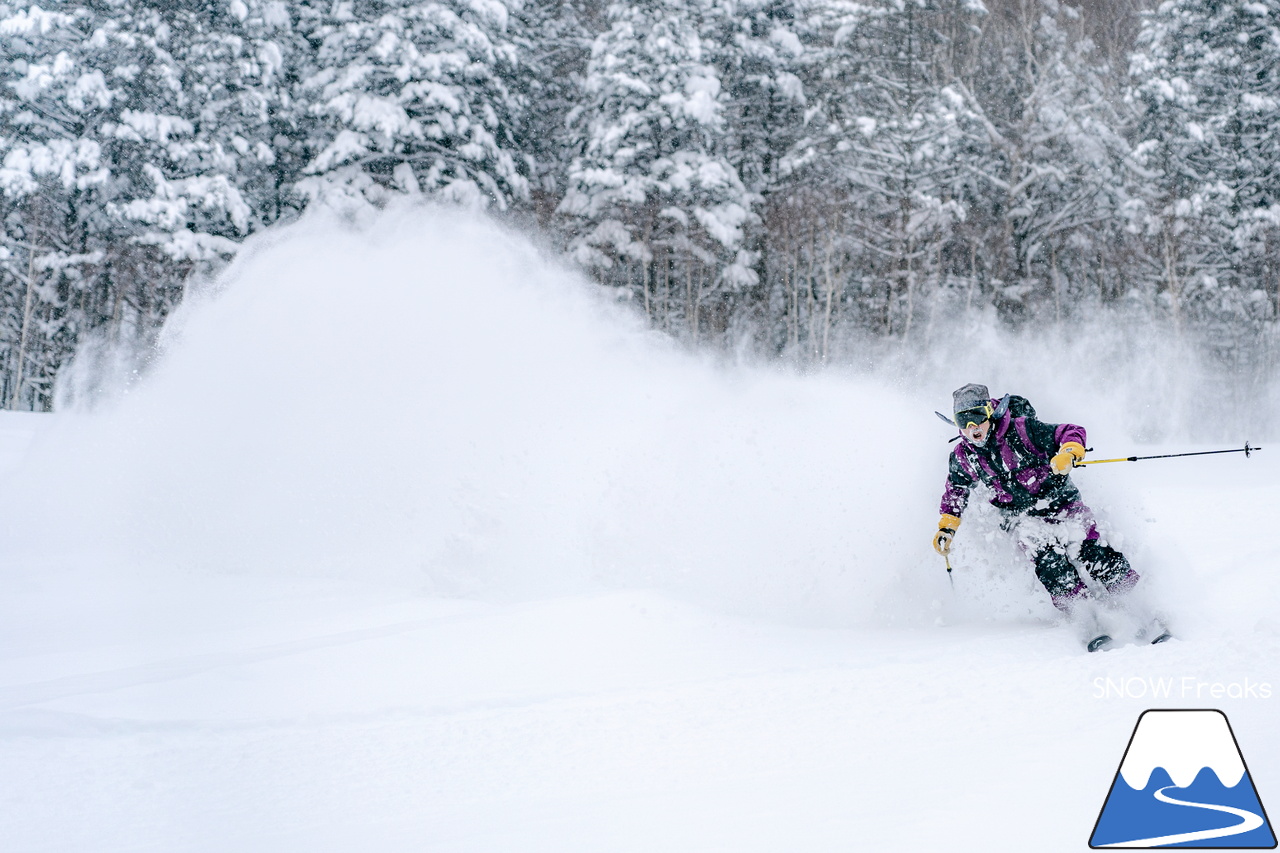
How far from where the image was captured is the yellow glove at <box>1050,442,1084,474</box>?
5457 millimetres

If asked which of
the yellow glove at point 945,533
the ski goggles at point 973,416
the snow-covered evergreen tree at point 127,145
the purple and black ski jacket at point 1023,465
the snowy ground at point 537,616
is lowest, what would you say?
the snowy ground at point 537,616

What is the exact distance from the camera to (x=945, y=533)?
584cm

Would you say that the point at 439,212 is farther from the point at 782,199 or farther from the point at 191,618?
the point at 191,618

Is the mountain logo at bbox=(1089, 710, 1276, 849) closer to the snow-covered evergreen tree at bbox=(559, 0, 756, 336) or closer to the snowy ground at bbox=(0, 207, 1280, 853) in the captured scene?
the snowy ground at bbox=(0, 207, 1280, 853)

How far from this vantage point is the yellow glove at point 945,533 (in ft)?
19.0

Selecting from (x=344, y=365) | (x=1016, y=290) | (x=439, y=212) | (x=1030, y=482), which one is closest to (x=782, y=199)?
(x=1016, y=290)

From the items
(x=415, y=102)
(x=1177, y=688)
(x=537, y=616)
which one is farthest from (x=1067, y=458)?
(x=415, y=102)

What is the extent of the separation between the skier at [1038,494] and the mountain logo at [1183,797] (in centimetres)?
216

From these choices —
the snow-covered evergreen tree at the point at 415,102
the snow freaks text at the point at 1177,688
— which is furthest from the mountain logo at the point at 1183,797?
the snow-covered evergreen tree at the point at 415,102

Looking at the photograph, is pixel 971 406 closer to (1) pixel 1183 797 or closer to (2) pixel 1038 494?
(2) pixel 1038 494

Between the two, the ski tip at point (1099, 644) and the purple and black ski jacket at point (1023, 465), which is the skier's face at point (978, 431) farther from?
the ski tip at point (1099, 644)

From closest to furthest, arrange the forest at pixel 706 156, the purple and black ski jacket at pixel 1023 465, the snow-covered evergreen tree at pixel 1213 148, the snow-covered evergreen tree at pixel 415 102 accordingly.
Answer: the purple and black ski jacket at pixel 1023 465, the snow-covered evergreen tree at pixel 415 102, the forest at pixel 706 156, the snow-covered evergreen tree at pixel 1213 148

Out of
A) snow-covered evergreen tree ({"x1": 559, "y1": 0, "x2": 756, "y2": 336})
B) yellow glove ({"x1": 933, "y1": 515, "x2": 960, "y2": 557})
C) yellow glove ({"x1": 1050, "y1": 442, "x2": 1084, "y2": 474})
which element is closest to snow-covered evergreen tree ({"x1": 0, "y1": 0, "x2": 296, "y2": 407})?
snow-covered evergreen tree ({"x1": 559, "y1": 0, "x2": 756, "y2": 336})

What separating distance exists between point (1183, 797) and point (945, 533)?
2.83m
